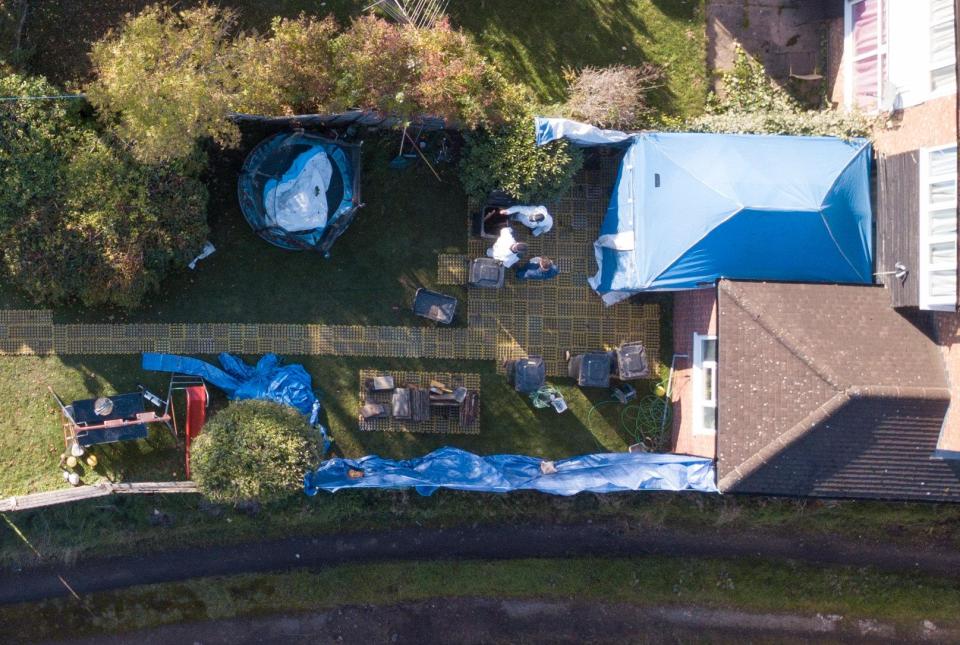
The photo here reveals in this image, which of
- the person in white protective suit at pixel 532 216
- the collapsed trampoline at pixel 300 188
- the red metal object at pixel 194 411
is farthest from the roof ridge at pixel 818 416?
the red metal object at pixel 194 411

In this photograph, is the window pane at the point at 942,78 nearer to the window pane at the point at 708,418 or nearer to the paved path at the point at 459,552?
the window pane at the point at 708,418

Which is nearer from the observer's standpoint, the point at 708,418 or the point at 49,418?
the point at 708,418

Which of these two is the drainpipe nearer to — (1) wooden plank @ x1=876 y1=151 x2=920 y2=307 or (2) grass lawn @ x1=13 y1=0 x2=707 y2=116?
(1) wooden plank @ x1=876 y1=151 x2=920 y2=307

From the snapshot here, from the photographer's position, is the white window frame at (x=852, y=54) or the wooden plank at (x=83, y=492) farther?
the white window frame at (x=852, y=54)

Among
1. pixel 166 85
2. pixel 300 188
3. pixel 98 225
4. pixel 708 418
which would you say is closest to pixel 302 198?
pixel 300 188

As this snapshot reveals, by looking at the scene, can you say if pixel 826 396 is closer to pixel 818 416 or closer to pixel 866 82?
pixel 818 416

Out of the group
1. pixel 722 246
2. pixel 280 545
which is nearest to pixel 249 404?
pixel 280 545
